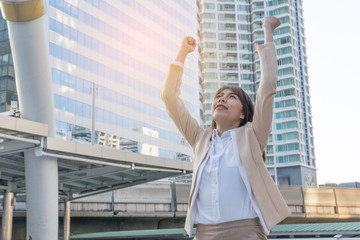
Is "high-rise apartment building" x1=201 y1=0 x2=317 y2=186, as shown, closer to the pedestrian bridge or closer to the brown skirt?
the pedestrian bridge

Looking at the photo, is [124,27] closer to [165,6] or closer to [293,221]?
[165,6]

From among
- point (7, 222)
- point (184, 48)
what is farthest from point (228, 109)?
point (7, 222)

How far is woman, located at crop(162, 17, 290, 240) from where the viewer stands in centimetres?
243

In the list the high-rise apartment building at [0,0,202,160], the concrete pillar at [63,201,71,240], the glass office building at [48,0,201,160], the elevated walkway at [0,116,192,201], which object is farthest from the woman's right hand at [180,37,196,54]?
the glass office building at [48,0,201,160]

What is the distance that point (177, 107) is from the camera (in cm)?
295

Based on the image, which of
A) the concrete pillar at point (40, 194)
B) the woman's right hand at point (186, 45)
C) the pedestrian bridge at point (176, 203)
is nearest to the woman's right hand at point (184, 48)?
the woman's right hand at point (186, 45)

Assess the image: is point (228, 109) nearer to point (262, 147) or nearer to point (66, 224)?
point (262, 147)

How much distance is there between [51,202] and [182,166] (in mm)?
6317

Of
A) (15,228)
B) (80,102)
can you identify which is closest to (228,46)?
(80,102)

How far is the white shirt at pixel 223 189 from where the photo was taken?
2451 millimetres

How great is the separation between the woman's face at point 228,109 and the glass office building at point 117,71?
126ft

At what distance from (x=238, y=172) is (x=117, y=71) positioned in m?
53.1

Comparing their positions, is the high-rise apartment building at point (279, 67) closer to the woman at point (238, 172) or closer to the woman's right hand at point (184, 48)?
the woman's right hand at point (184, 48)

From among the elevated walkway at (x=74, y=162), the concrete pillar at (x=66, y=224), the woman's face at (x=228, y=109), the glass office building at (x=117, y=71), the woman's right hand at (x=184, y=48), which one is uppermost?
the glass office building at (x=117, y=71)
